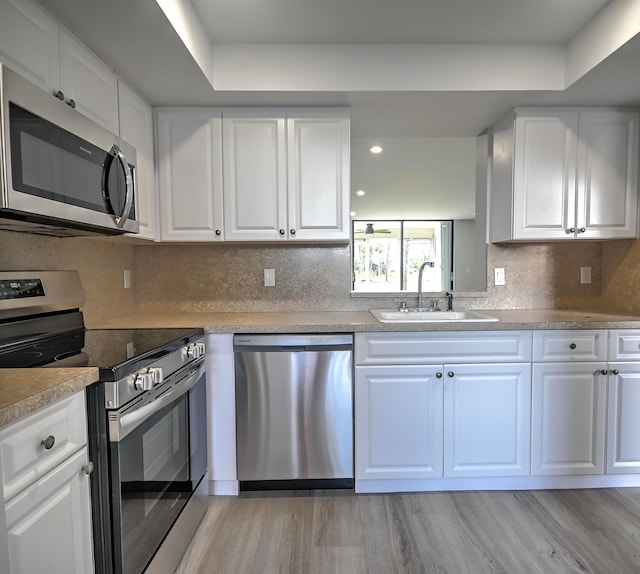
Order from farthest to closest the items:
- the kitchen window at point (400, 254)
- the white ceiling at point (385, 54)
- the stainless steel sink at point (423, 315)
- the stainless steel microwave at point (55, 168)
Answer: the kitchen window at point (400, 254) → the stainless steel sink at point (423, 315) → the white ceiling at point (385, 54) → the stainless steel microwave at point (55, 168)

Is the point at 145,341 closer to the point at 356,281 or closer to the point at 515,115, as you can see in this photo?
the point at 356,281

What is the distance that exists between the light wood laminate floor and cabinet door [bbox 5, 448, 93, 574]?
26.4 inches

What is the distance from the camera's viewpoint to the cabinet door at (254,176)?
2125 millimetres

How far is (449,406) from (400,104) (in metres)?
1.65

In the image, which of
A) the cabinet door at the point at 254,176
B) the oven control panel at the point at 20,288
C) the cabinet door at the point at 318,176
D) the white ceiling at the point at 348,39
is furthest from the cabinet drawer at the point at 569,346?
the oven control panel at the point at 20,288

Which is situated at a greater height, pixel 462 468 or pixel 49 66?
pixel 49 66

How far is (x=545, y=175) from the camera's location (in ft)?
7.15

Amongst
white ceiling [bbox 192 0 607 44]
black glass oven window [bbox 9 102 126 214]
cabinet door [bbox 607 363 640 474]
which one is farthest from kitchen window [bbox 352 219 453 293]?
black glass oven window [bbox 9 102 126 214]

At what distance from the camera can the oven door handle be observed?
1.08 meters

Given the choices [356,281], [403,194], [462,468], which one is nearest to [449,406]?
[462,468]

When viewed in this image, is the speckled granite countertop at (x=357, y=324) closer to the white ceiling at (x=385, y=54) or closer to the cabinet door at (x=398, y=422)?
the cabinet door at (x=398, y=422)

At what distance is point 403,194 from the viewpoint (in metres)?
3.42

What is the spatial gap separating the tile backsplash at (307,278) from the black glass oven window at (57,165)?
103cm

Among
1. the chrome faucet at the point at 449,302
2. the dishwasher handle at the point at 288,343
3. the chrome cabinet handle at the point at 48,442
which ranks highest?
the chrome faucet at the point at 449,302
